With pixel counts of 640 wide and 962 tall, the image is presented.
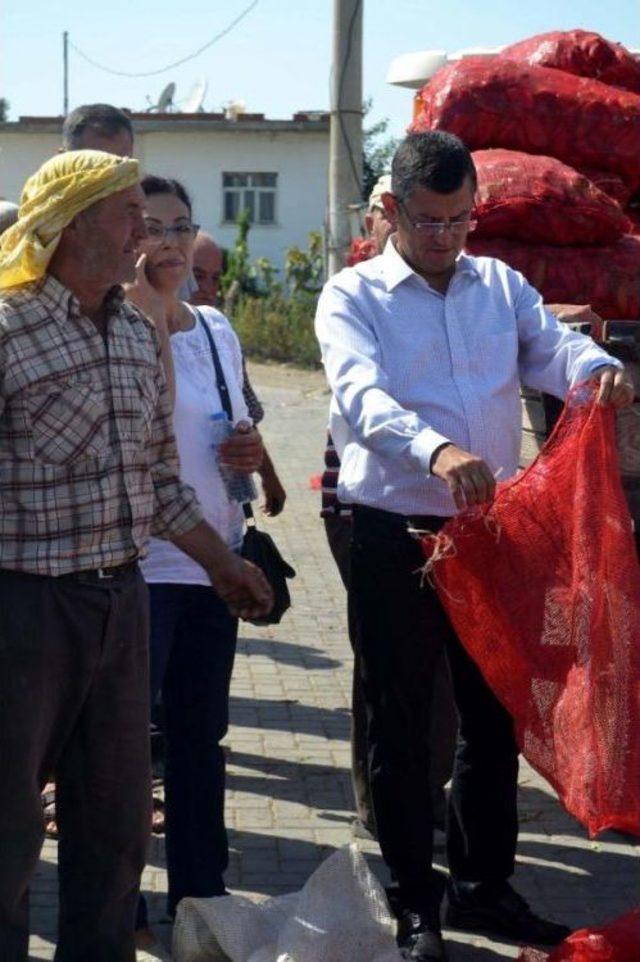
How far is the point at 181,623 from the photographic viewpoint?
188 inches

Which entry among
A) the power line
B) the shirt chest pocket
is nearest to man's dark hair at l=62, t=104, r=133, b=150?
the shirt chest pocket

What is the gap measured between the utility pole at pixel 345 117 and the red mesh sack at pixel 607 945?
12.4 m

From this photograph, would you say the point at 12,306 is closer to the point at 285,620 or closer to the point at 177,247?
the point at 177,247

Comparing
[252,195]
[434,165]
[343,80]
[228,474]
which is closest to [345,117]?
[343,80]

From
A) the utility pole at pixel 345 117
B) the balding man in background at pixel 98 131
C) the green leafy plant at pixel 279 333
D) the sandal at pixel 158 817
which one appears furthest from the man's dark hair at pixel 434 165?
the green leafy plant at pixel 279 333

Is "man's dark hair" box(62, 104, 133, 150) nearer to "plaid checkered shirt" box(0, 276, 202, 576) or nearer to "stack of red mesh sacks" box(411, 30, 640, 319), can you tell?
"stack of red mesh sacks" box(411, 30, 640, 319)

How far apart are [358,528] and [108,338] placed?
44.6 inches

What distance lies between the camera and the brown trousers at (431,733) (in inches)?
226

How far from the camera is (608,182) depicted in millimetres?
5883

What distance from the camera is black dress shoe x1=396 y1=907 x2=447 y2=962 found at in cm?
457

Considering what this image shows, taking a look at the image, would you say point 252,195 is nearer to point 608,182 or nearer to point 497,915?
point 608,182

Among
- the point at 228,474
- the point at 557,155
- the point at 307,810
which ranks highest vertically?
the point at 557,155

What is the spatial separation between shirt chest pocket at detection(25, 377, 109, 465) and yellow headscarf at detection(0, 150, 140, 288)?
0.26 meters

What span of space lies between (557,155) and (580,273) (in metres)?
0.67
